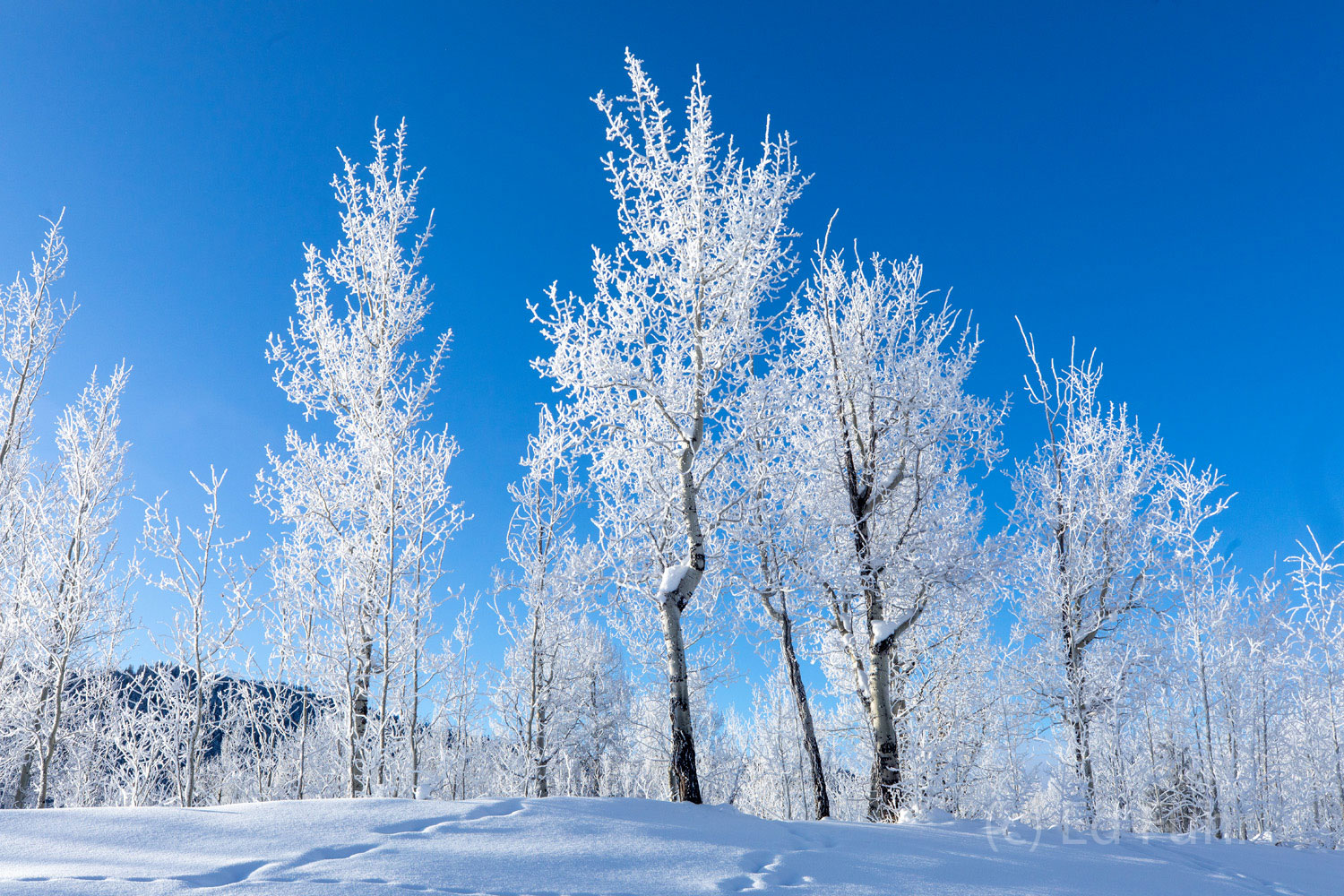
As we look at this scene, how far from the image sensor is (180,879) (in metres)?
3.16

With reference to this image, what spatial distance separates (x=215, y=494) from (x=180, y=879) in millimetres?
7764

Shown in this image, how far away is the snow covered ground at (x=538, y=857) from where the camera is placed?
3258 millimetres

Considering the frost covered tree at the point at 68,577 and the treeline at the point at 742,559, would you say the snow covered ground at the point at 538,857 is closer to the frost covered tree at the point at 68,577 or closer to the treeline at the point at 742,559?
the treeline at the point at 742,559

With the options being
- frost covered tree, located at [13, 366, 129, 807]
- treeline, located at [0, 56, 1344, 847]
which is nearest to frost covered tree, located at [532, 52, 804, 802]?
treeline, located at [0, 56, 1344, 847]

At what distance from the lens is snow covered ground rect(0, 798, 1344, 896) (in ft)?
10.7

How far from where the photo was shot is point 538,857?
376 cm

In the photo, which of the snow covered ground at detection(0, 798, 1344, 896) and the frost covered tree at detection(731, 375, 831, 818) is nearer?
the snow covered ground at detection(0, 798, 1344, 896)

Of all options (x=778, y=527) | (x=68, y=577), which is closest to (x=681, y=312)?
(x=778, y=527)

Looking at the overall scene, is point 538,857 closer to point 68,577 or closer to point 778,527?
point 778,527

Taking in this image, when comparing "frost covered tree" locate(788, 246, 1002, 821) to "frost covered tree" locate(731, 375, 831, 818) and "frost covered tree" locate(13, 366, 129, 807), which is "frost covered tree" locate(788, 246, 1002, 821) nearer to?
"frost covered tree" locate(731, 375, 831, 818)

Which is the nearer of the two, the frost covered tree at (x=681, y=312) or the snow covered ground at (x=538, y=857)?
the snow covered ground at (x=538, y=857)

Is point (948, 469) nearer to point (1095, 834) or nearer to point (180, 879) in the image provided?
point (1095, 834)

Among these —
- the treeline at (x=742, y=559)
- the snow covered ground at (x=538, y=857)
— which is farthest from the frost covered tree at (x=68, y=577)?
the snow covered ground at (x=538, y=857)

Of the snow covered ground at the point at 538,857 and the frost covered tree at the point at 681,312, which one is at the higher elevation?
the frost covered tree at the point at 681,312
